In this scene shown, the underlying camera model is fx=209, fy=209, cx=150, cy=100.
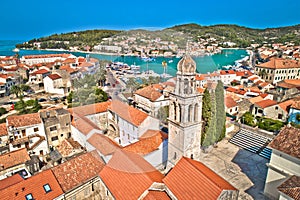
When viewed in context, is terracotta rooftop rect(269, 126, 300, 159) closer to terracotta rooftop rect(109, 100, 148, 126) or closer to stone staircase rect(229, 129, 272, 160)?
stone staircase rect(229, 129, 272, 160)

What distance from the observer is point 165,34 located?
5.94 metres

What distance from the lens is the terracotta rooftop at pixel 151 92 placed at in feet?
21.5

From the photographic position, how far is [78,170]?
11734mm

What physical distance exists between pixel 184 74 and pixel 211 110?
535 cm

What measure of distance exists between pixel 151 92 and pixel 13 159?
12.8 meters

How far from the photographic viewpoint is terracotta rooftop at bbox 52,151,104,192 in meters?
11.0

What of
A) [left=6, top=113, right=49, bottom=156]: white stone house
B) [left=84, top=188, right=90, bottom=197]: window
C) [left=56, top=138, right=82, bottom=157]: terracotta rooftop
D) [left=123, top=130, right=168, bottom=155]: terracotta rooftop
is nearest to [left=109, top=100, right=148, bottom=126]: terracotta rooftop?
[left=123, top=130, right=168, bottom=155]: terracotta rooftop

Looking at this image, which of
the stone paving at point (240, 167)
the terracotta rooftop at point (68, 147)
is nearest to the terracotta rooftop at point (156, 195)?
the stone paving at point (240, 167)

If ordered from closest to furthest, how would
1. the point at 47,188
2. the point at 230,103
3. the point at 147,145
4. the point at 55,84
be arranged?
the point at 147,145
the point at 47,188
the point at 230,103
the point at 55,84

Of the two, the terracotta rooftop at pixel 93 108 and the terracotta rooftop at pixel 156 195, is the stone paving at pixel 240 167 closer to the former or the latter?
the terracotta rooftop at pixel 156 195

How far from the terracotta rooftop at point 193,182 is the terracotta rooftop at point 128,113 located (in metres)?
2.98

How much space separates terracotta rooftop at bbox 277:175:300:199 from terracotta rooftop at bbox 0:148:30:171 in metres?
15.4

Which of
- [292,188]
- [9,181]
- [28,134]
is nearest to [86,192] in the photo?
[9,181]

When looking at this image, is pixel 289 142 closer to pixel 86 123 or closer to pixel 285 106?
pixel 86 123
